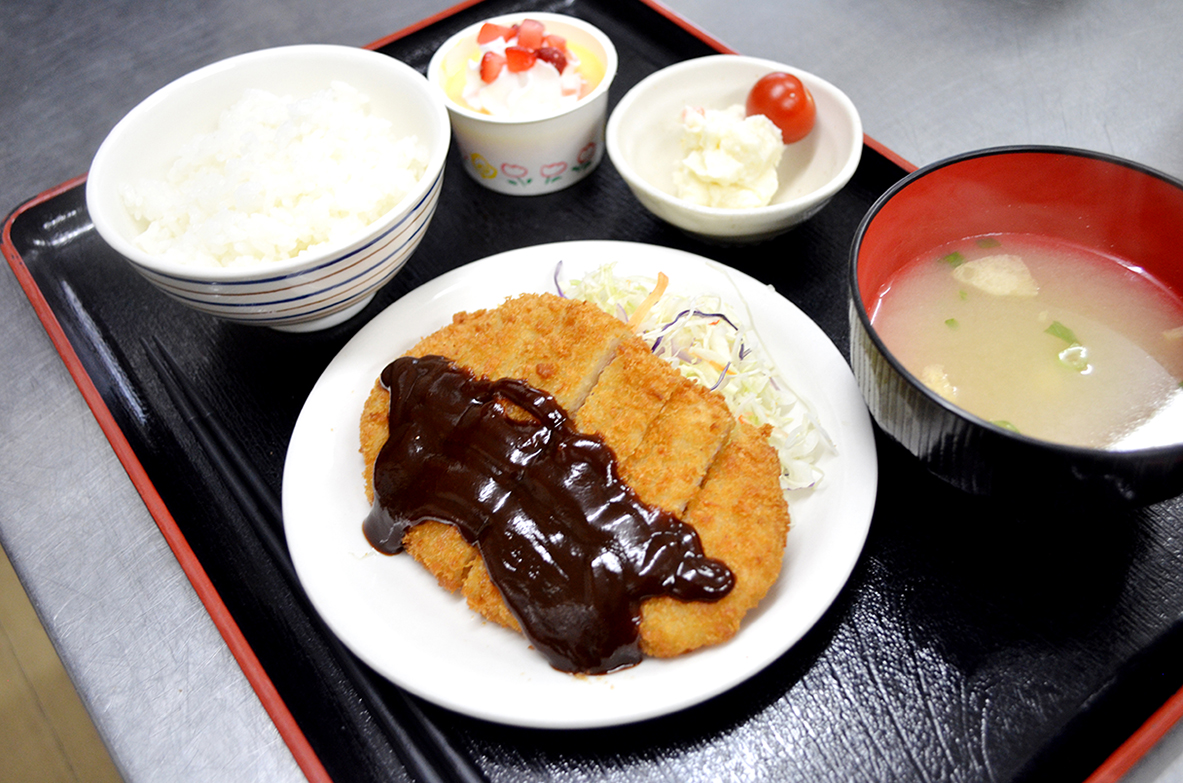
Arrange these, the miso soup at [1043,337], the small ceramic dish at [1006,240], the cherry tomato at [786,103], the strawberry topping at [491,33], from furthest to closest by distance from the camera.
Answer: the strawberry topping at [491,33], the cherry tomato at [786,103], the miso soup at [1043,337], the small ceramic dish at [1006,240]

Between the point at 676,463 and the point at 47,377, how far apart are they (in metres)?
1.89

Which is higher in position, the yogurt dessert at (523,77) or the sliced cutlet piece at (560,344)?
the yogurt dessert at (523,77)

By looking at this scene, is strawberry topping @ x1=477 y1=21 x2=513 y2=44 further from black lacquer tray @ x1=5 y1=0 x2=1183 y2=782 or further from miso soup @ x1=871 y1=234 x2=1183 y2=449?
miso soup @ x1=871 y1=234 x2=1183 y2=449

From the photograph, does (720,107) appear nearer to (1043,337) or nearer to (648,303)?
(648,303)

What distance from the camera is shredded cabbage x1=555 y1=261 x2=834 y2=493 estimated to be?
1.73 meters

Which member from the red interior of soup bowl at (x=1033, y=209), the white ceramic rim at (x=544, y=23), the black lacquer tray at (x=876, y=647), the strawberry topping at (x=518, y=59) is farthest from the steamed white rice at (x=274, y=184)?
the red interior of soup bowl at (x=1033, y=209)

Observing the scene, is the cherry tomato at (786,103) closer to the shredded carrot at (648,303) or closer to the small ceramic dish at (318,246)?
the shredded carrot at (648,303)

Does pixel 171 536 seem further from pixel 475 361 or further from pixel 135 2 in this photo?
pixel 135 2

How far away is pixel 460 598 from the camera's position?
161 cm

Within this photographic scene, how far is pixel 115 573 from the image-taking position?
71.9 inches

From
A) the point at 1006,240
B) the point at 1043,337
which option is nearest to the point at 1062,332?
the point at 1043,337

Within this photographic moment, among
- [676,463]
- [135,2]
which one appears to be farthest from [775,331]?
[135,2]

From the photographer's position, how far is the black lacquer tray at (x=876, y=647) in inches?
55.7

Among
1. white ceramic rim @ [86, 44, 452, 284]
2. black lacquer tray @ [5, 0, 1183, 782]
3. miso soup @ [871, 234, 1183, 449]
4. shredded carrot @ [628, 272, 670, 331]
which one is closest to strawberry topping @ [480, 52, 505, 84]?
white ceramic rim @ [86, 44, 452, 284]
